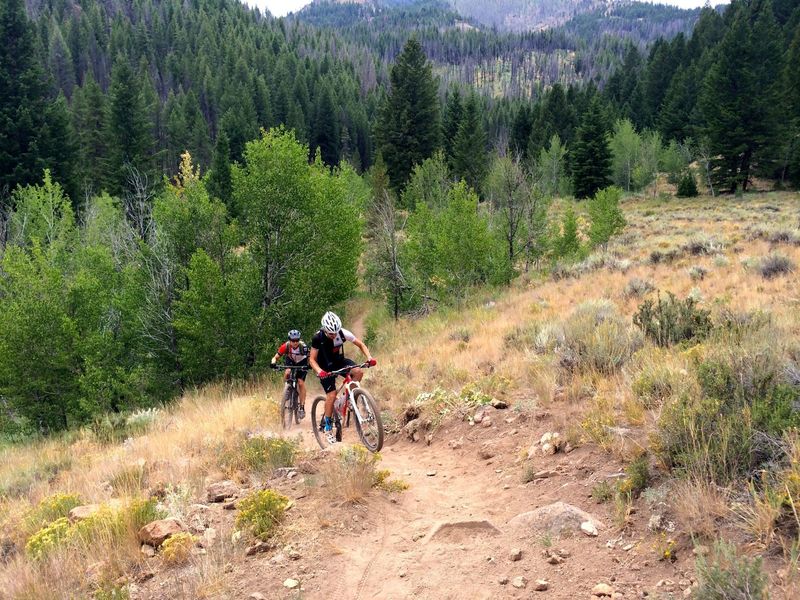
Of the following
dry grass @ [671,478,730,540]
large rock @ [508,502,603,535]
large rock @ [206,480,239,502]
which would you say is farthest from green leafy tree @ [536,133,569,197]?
dry grass @ [671,478,730,540]

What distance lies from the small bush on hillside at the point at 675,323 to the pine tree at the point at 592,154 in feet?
148

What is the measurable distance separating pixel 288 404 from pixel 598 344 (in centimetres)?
535

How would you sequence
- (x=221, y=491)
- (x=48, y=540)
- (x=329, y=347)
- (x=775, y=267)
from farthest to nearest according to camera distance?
(x=775, y=267) → (x=329, y=347) → (x=221, y=491) → (x=48, y=540)

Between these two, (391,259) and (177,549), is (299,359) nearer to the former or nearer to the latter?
(177,549)

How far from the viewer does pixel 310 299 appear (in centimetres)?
1705

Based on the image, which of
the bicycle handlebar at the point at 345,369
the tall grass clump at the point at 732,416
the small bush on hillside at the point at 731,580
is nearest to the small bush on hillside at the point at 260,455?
the bicycle handlebar at the point at 345,369

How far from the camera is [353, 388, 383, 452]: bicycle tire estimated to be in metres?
6.79

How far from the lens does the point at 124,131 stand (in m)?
42.0

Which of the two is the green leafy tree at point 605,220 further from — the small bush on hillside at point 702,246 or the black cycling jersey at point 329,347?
the black cycling jersey at point 329,347

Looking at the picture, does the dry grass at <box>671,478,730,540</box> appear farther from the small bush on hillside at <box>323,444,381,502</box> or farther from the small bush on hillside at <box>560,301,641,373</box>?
the small bush on hillside at <box>560,301,641,373</box>

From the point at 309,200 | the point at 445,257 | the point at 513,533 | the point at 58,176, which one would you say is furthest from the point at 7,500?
the point at 58,176

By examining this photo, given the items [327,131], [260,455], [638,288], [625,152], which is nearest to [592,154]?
[625,152]

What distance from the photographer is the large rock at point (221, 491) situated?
18.2 feet

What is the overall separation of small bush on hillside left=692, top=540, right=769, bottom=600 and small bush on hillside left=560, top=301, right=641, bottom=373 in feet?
13.0
